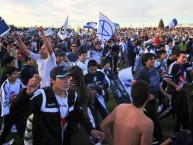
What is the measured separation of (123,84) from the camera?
23.6 ft

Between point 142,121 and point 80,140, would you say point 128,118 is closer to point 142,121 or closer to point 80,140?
point 142,121

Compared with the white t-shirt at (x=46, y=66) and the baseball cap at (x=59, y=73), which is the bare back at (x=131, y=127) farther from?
the white t-shirt at (x=46, y=66)

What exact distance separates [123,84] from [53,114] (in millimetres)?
3405

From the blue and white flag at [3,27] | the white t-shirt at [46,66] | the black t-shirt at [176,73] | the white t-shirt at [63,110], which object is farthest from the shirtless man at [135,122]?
the blue and white flag at [3,27]

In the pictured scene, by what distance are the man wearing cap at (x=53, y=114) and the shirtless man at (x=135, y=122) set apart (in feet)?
1.22

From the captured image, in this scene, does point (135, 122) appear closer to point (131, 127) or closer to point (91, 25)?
point (131, 127)

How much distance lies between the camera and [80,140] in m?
5.71

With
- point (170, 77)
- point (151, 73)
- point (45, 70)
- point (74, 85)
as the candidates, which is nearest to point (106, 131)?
point (74, 85)

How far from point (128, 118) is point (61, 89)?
853mm

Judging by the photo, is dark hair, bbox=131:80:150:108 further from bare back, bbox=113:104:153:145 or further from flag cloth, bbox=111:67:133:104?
flag cloth, bbox=111:67:133:104

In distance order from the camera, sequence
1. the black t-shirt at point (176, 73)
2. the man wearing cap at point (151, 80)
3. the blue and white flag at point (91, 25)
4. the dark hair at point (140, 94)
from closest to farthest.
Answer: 1. the dark hair at point (140, 94)
2. the man wearing cap at point (151, 80)
3. the black t-shirt at point (176, 73)
4. the blue and white flag at point (91, 25)

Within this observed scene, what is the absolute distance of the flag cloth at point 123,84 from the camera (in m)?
7.19

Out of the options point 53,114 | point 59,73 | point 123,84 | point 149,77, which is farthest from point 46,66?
point 53,114

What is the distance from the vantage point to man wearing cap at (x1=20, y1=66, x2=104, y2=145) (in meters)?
3.94
